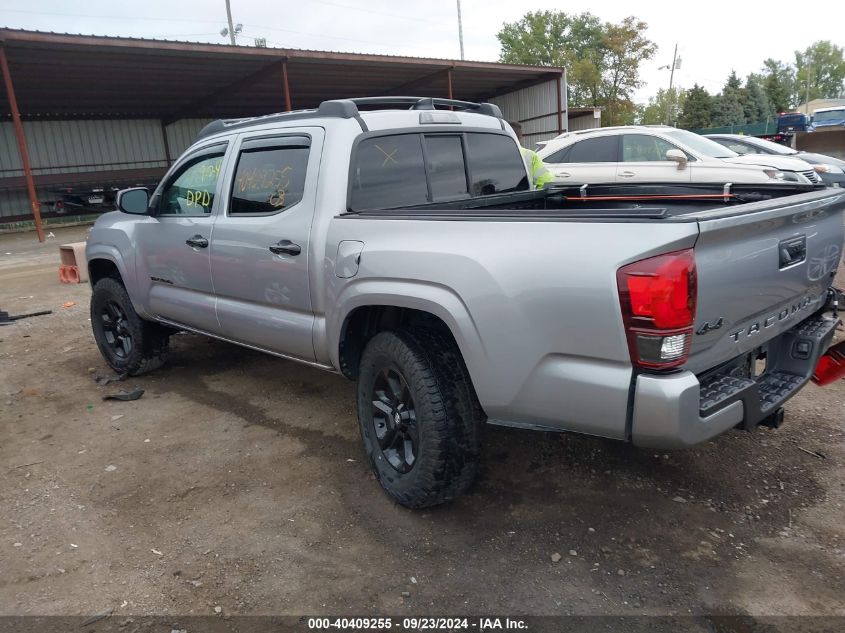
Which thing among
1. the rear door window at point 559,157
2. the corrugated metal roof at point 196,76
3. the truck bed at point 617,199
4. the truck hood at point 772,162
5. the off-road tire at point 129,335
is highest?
the corrugated metal roof at point 196,76

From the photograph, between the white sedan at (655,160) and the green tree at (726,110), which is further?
the green tree at (726,110)

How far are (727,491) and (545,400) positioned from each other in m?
1.35

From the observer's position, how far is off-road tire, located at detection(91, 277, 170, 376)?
514 cm

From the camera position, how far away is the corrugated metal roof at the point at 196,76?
14945 millimetres

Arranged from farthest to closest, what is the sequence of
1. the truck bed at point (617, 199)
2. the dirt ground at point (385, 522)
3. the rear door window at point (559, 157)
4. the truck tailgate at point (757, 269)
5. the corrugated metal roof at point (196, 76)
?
the corrugated metal roof at point (196, 76)
the rear door window at point (559, 157)
the truck bed at point (617, 199)
the dirt ground at point (385, 522)
the truck tailgate at point (757, 269)

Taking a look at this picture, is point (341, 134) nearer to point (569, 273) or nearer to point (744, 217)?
point (569, 273)

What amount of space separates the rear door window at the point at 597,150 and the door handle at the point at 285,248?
7.60m

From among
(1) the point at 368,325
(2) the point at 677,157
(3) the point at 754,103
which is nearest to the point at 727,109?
(3) the point at 754,103

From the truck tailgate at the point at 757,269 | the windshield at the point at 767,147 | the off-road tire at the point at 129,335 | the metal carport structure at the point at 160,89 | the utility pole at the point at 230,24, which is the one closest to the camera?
the truck tailgate at the point at 757,269

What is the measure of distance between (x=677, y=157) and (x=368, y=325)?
7.43m

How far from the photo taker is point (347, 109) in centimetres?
352

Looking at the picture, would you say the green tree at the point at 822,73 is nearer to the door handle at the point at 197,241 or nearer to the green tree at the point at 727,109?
the green tree at the point at 727,109

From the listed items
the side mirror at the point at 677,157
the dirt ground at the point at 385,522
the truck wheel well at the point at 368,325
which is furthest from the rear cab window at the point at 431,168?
the side mirror at the point at 677,157

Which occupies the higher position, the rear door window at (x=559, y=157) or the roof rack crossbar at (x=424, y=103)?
the roof rack crossbar at (x=424, y=103)
